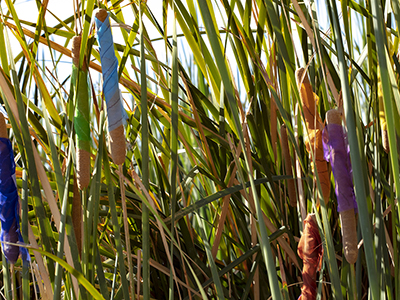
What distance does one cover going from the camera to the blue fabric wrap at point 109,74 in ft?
1.13

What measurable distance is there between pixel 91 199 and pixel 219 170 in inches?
12.9

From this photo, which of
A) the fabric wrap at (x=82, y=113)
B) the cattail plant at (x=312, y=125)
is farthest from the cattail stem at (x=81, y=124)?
the cattail plant at (x=312, y=125)

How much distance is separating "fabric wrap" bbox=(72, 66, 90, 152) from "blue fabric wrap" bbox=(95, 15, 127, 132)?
2.0 inches

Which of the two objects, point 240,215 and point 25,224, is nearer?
point 25,224

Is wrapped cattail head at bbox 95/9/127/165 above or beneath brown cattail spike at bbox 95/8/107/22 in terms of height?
beneath

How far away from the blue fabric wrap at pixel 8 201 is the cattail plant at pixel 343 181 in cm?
34

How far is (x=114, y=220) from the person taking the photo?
0.40 meters

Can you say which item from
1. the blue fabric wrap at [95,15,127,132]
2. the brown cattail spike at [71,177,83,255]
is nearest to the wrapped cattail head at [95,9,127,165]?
the blue fabric wrap at [95,15,127,132]

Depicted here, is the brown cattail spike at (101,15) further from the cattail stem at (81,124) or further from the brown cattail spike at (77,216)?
the brown cattail spike at (77,216)

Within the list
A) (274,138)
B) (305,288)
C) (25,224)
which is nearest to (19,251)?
(25,224)

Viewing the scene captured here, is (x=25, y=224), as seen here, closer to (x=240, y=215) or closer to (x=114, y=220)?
(x=114, y=220)

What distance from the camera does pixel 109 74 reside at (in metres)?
0.35

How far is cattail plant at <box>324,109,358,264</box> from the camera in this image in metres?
0.33

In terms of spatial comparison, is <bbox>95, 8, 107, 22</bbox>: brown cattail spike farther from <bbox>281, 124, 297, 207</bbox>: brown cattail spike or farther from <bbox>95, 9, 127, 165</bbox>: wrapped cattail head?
<bbox>281, 124, 297, 207</bbox>: brown cattail spike
